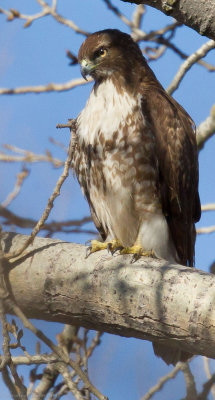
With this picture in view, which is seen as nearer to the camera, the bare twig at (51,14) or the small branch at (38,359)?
the small branch at (38,359)

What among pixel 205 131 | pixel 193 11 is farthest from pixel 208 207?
pixel 193 11

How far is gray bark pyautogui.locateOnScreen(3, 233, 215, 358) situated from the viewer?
9.56 feet

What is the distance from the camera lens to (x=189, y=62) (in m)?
4.56

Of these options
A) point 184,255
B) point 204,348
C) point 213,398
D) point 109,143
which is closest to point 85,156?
point 109,143

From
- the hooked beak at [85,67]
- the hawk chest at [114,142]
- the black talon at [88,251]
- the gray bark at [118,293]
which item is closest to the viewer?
the gray bark at [118,293]

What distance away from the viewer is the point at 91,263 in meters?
3.48

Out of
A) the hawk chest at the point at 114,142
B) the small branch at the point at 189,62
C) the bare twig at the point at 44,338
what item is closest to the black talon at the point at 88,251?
the hawk chest at the point at 114,142

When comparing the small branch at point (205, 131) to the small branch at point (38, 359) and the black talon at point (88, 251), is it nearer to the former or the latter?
the black talon at point (88, 251)

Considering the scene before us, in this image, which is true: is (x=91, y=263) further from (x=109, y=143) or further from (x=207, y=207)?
(x=207, y=207)

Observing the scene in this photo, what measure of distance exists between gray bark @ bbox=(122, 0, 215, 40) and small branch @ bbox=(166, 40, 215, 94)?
173 cm

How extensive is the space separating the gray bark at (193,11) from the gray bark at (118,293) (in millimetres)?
1036

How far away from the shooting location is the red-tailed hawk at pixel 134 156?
13.9 ft

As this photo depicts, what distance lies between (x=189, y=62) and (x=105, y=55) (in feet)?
1.79

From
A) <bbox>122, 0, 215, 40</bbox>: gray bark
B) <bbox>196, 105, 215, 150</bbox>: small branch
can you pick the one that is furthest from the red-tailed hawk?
<bbox>122, 0, 215, 40</bbox>: gray bark
